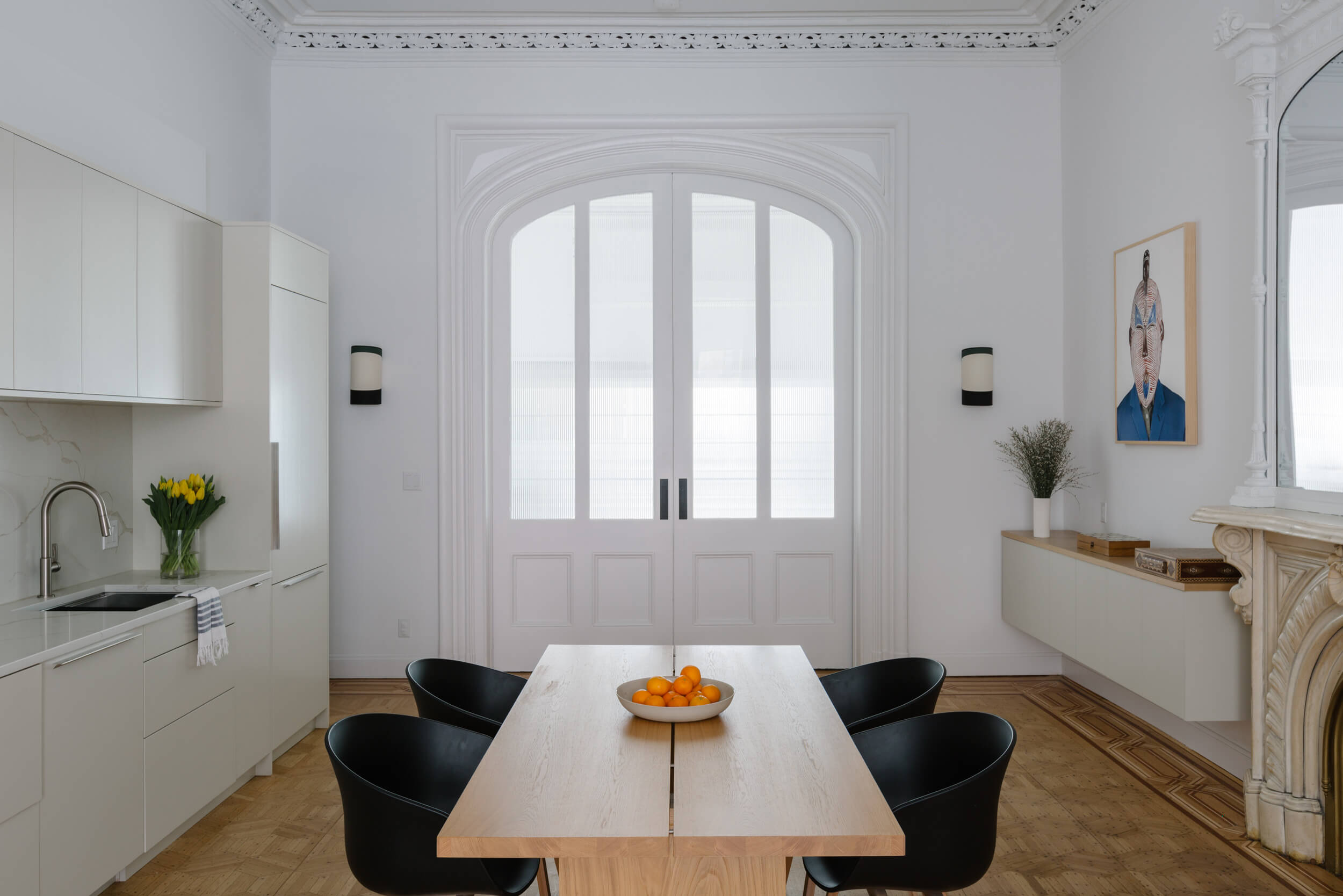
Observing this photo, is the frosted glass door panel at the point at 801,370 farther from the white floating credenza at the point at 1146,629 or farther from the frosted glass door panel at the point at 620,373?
the white floating credenza at the point at 1146,629

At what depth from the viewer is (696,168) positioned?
4.94 metres

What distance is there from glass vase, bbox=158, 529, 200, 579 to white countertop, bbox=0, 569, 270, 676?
1.5 inches

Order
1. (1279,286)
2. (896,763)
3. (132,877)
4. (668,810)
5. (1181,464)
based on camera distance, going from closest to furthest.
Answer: (668,810), (896,763), (132,877), (1279,286), (1181,464)

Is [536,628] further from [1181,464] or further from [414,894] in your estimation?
[1181,464]

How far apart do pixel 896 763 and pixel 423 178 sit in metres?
4.05

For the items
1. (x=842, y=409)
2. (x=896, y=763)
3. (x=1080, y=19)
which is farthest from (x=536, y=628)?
(x=1080, y=19)

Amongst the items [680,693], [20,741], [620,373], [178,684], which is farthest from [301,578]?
[680,693]

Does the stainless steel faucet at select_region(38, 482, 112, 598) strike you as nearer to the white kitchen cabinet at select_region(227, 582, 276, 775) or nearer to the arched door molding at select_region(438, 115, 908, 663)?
the white kitchen cabinet at select_region(227, 582, 276, 775)

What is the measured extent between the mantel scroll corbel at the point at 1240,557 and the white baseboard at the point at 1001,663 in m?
2.03

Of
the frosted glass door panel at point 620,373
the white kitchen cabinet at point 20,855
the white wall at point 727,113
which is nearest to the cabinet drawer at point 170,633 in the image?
the white kitchen cabinet at point 20,855

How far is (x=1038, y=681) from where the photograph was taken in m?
4.84

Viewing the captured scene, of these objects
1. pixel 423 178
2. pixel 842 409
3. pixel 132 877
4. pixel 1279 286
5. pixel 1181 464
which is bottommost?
pixel 132 877

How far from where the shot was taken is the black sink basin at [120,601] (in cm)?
294

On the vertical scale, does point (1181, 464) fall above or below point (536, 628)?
above
